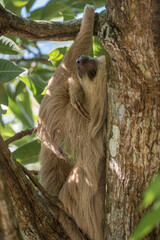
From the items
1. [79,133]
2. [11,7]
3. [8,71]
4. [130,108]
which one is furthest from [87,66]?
[11,7]

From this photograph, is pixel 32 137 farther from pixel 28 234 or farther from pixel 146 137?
pixel 146 137

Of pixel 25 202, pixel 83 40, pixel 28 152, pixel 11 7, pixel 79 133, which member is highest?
pixel 11 7

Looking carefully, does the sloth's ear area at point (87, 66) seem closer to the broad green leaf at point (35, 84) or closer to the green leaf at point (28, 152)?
the broad green leaf at point (35, 84)

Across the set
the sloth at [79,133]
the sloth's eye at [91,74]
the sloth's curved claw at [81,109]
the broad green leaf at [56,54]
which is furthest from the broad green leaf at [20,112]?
the sloth's eye at [91,74]

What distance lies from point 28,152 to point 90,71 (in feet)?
7.56

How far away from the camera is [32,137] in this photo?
767 centimetres

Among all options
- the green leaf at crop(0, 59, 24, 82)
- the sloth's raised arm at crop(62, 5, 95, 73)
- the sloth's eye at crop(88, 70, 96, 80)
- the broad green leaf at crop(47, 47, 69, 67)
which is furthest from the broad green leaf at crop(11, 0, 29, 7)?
the sloth's eye at crop(88, 70, 96, 80)

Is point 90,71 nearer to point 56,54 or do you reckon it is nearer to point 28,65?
point 56,54

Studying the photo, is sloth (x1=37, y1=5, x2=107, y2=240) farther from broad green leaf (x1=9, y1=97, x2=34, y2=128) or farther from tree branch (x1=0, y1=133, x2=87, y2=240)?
broad green leaf (x1=9, y1=97, x2=34, y2=128)

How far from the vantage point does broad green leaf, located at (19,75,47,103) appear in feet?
21.9

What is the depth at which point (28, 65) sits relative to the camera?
751 cm

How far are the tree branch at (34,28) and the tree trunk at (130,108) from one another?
1810 mm

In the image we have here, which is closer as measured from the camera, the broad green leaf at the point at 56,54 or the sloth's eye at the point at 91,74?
the sloth's eye at the point at 91,74

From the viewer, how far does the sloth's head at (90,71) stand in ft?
17.0
